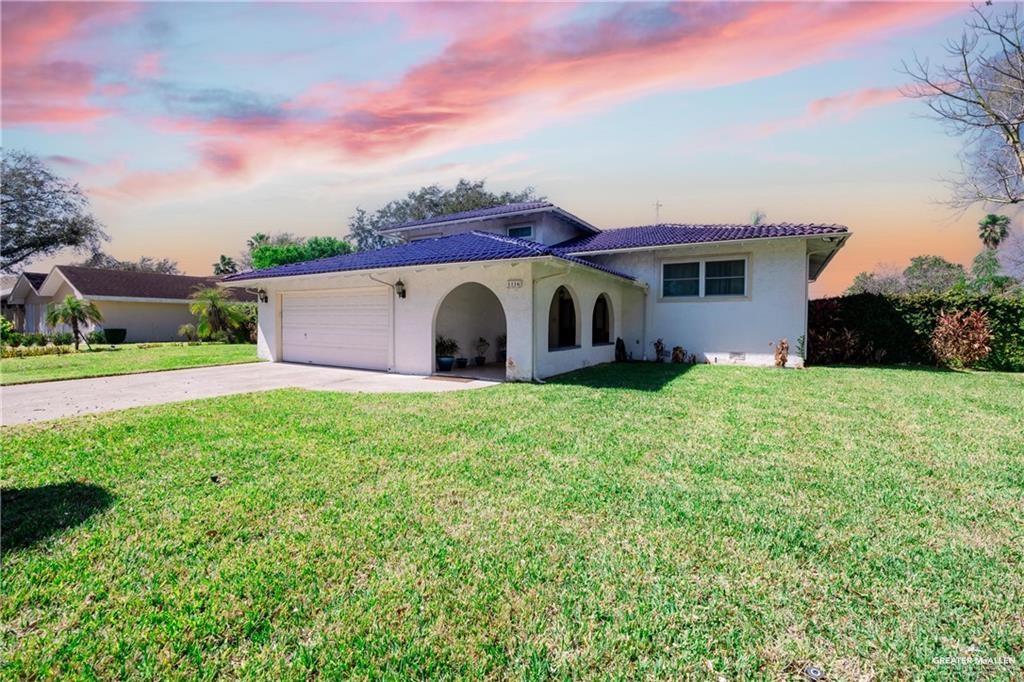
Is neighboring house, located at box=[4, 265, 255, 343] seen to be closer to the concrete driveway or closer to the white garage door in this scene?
the white garage door

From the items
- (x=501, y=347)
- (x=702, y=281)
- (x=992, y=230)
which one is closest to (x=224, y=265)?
(x=501, y=347)

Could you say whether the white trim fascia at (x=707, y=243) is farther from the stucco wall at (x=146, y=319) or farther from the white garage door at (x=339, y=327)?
the stucco wall at (x=146, y=319)

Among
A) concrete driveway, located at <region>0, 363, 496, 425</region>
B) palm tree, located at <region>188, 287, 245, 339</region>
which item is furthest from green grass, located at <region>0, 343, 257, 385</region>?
palm tree, located at <region>188, 287, 245, 339</region>

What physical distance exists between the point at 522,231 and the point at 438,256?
8578mm

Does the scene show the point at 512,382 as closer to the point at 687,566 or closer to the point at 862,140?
the point at 687,566

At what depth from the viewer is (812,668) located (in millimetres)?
2354

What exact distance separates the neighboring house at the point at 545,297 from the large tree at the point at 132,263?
41268mm

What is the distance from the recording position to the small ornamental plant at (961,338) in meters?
14.0

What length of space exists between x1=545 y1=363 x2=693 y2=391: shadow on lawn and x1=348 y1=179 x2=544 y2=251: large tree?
26.0 meters

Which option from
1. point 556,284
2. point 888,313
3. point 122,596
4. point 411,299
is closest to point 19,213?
point 411,299

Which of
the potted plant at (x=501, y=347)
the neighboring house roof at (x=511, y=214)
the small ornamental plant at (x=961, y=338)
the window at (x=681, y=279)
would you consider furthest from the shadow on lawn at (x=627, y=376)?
the small ornamental plant at (x=961, y=338)

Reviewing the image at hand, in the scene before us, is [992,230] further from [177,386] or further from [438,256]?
[177,386]

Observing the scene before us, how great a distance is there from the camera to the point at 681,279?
16094 mm

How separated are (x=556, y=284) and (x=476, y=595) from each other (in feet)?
32.8
